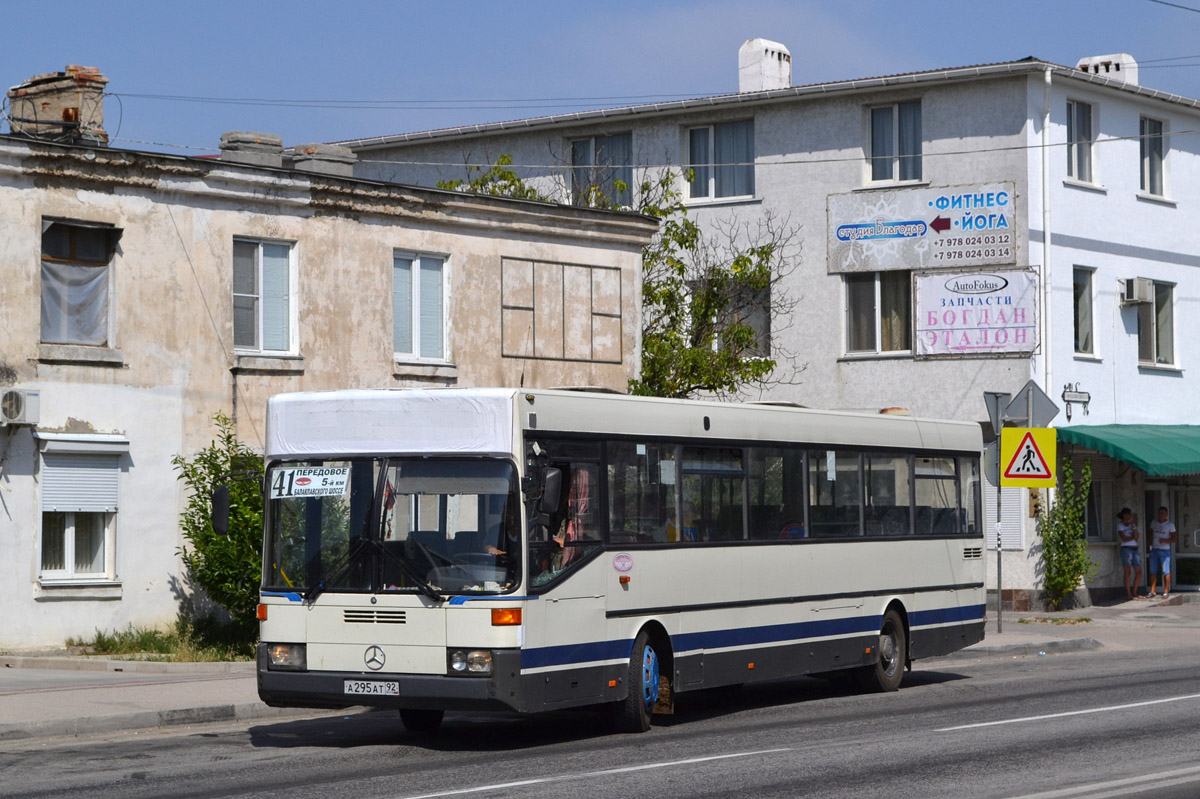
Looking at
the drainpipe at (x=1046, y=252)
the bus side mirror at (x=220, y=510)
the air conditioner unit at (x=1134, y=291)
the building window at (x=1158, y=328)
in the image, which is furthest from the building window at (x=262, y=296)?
the building window at (x=1158, y=328)

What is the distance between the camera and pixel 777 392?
33.9 metres

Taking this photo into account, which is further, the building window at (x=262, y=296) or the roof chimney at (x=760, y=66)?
the roof chimney at (x=760, y=66)

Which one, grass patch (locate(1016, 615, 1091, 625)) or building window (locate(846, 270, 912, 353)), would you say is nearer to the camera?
grass patch (locate(1016, 615, 1091, 625))

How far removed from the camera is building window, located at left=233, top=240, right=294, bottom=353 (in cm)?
2164

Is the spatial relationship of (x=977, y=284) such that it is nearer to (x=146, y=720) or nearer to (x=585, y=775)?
(x=146, y=720)

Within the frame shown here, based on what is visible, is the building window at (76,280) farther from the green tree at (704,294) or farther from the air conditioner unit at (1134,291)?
the air conditioner unit at (1134,291)

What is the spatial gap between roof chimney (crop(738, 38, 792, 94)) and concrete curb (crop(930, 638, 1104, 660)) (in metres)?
15.3

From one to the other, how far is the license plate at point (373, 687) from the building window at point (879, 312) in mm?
21206

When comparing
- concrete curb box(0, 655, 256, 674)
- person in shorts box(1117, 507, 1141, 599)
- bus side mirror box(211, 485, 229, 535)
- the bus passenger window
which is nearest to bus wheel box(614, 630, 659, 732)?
the bus passenger window

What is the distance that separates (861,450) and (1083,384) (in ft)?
53.0

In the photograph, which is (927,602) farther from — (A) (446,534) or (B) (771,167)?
(B) (771,167)

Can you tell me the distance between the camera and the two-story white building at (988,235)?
Result: 1211 inches

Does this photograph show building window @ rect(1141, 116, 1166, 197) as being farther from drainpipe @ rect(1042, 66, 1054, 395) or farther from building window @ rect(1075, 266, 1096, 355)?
drainpipe @ rect(1042, 66, 1054, 395)

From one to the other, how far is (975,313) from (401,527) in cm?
2047
